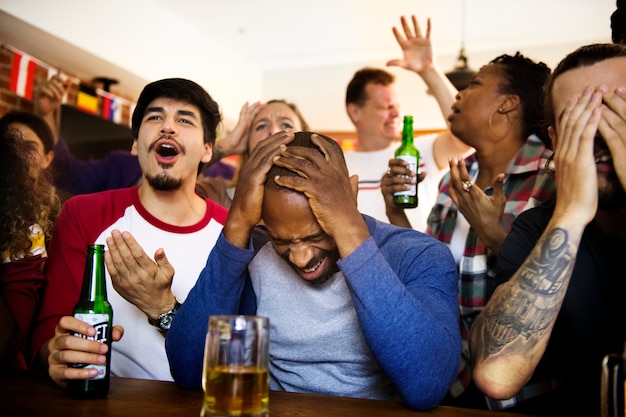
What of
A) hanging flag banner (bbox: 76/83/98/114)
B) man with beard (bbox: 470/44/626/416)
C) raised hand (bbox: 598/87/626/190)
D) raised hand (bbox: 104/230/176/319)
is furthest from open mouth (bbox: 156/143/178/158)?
hanging flag banner (bbox: 76/83/98/114)

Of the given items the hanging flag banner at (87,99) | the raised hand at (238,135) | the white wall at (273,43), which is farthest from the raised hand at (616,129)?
the hanging flag banner at (87,99)

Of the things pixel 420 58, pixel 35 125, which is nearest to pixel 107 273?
pixel 35 125

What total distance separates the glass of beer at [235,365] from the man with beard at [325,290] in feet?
0.95

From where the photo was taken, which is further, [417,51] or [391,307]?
[417,51]

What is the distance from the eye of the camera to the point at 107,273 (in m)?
1.62

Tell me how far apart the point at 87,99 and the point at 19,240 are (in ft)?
11.4

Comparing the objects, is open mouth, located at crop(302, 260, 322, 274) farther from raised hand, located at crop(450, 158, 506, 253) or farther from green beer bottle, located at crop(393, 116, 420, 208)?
green beer bottle, located at crop(393, 116, 420, 208)

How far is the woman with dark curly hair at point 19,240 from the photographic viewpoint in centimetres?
135

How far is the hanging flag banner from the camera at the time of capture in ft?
15.1

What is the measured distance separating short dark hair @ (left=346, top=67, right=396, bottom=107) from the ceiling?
188cm

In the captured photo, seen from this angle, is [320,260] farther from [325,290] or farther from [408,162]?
[408,162]

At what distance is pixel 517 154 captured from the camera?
1.96m

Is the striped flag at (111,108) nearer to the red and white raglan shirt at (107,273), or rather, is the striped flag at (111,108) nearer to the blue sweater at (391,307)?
the red and white raglan shirt at (107,273)

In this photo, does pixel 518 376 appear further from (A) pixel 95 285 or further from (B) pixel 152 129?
(B) pixel 152 129
